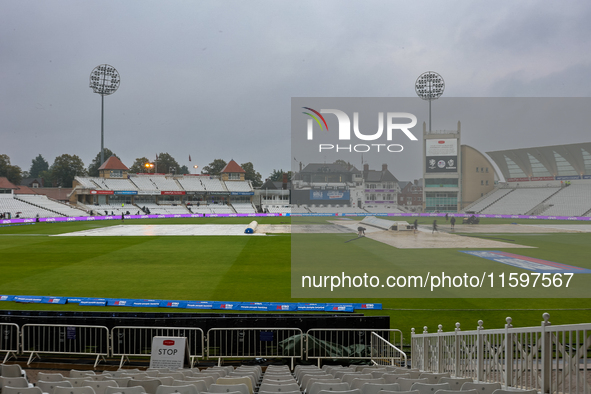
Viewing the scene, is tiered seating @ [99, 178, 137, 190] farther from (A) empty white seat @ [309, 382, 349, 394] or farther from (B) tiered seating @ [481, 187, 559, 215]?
(A) empty white seat @ [309, 382, 349, 394]

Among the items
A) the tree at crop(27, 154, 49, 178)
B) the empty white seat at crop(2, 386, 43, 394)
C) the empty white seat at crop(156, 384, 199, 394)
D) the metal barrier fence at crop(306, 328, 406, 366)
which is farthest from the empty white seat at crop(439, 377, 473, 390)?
the tree at crop(27, 154, 49, 178)

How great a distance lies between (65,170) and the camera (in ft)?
353

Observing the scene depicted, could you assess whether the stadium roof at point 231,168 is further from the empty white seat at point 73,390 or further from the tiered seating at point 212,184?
the empty white seat at point 73,390

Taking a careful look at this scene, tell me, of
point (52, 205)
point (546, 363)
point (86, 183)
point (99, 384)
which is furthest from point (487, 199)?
point (86, 183)

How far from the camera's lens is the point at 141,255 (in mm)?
26391

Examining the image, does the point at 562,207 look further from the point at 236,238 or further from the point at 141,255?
the point at 141,255

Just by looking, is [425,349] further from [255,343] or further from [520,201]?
[520,201]

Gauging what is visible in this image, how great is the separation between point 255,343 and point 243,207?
88596mm

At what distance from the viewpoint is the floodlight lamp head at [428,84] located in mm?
54531

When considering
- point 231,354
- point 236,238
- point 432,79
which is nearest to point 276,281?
point 231,354

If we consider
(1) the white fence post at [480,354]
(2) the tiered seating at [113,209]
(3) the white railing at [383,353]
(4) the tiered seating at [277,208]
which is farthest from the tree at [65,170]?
(1) the white fence post at [480,354]

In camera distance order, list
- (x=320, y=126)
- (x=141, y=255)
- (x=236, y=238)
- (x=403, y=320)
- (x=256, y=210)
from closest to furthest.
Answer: (x=403, y=320)
(x=320, y=126)
(x=141, y=255)
(x=236, y=238)
(x=256, y=210)

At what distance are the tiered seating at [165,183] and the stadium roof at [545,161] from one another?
7503cm

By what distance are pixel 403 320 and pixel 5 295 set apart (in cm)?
1516
